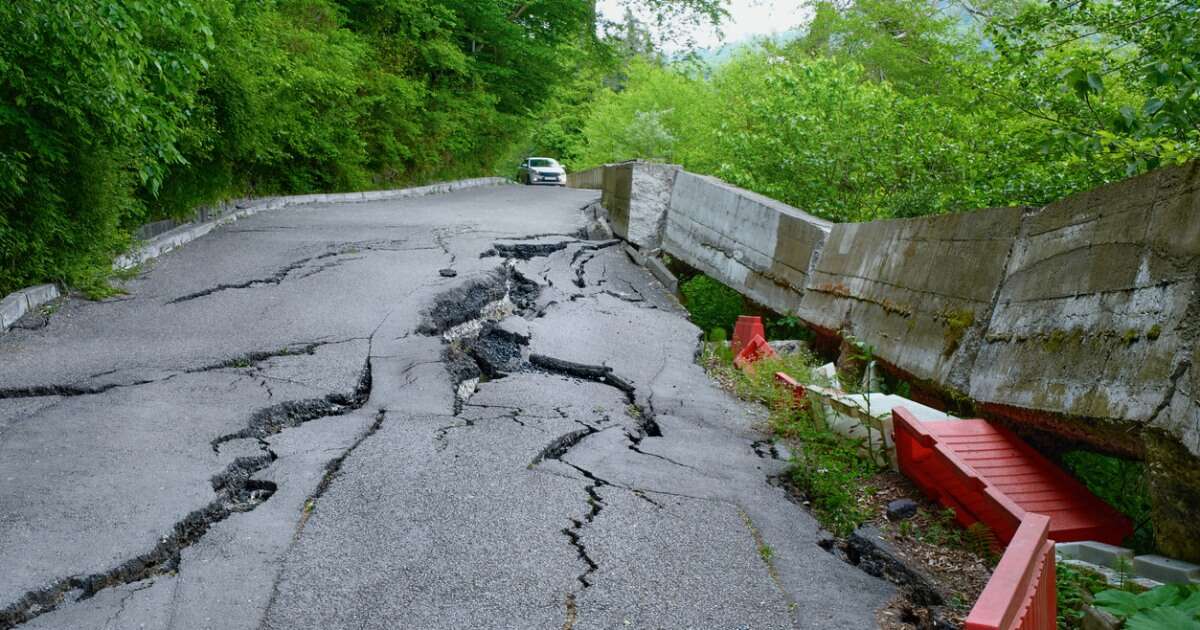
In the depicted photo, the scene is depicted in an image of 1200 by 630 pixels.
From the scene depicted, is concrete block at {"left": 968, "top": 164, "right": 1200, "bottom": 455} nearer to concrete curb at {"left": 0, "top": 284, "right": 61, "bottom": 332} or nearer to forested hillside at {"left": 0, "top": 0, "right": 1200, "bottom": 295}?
forested hillside at {"left": 0, "top": 0, "right": 1200, "bottom": 295}

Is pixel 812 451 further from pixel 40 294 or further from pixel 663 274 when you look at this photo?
pixel 40 294

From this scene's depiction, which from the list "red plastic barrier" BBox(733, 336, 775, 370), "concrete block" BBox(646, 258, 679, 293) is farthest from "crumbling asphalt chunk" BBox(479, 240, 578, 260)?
"red plastic barrier" BBox(733, 336, 775, 370)

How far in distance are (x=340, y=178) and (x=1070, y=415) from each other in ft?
56.5

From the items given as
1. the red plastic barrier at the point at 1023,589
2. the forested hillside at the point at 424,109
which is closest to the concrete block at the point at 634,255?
the forested hillside at the point at 424,109

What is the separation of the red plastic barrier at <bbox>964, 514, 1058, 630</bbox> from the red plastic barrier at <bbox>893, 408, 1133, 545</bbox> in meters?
0.83

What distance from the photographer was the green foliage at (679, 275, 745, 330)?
11.4 m

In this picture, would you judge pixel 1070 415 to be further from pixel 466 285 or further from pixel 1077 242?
pixel 466 285

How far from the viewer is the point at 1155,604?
9.93 feet

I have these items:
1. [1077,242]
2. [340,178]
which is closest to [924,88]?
[340,178]

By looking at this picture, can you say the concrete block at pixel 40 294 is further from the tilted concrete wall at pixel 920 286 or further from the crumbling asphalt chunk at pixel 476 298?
the tilted concrete wall at pixel 920 286

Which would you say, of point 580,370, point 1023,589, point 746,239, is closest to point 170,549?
point 1023,589

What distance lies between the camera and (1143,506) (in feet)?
14.8

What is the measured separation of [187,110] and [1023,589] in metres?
10.1

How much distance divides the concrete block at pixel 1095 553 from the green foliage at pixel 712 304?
7108mm
